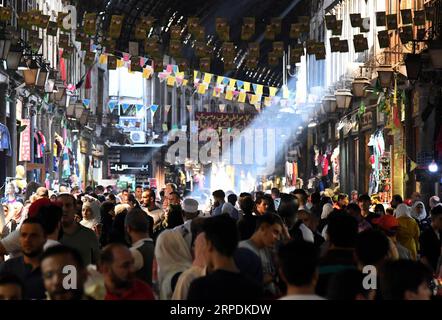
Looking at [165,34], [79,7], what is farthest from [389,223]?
[165,34]

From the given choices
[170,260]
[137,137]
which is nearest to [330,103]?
[170,260]

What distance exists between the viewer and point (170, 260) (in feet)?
31.1

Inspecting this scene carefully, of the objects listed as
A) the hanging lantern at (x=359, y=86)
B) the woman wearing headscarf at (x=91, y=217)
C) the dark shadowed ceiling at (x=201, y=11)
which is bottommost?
the woman wearing headscarf at (x=91, y=217)

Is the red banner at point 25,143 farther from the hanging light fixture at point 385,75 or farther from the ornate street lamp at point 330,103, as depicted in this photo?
the hanging light fixture at point 385,75

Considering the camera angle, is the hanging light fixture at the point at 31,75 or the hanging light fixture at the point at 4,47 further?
the hanging light fixture at the point at 31,75

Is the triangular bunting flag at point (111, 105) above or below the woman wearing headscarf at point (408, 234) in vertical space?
above

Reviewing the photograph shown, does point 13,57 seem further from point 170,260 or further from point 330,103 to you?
point 330,103

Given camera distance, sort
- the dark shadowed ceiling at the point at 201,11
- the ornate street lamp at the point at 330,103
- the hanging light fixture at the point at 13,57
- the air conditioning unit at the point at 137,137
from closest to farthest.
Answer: the hanging light fixture at the point at 13,57 → the ornate street lamp at the point at 330,103 → the dark shadowed ceiling at the point at 201,11 → the air conditioning unit at the point at 137,137

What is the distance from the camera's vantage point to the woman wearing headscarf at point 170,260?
29.8 ft

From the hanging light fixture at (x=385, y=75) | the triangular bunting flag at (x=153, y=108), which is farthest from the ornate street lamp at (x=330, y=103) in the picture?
the triangular bunting flag at (x=153, y=108)

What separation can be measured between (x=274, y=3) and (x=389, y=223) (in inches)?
2119

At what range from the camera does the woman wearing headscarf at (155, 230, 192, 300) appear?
9078 millimetres

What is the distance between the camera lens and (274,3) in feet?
213

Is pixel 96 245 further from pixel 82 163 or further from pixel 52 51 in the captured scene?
pixel 82 163
